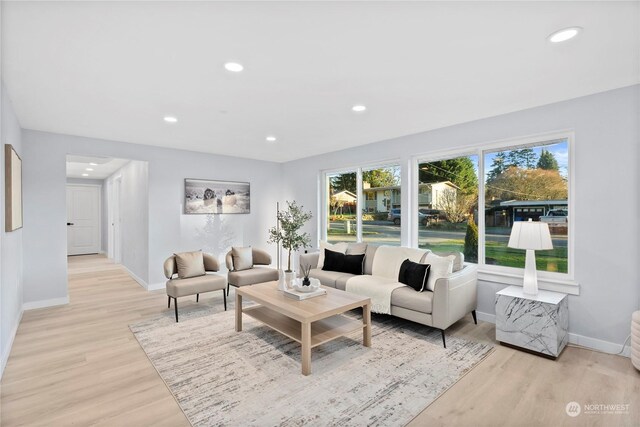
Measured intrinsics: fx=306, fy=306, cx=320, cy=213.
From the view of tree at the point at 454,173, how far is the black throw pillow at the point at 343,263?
1.53 m

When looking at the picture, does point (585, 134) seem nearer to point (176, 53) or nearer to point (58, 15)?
point (176, 53)

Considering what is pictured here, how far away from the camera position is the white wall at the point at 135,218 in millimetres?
5289

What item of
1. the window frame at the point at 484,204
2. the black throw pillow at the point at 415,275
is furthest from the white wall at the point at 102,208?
the black throw pillow at the point at 415,275

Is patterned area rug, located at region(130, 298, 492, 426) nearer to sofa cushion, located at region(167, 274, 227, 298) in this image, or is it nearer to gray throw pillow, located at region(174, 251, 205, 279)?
sofa cushion, located at region(167, 274, 227, 298)

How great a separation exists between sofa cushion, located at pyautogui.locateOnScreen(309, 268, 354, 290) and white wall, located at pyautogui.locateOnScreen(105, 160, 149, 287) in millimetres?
2995

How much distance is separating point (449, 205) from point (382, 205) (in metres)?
1.12

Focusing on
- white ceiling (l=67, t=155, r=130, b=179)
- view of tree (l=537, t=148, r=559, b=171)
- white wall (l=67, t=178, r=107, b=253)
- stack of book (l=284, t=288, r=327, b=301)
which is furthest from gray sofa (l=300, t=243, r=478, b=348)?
white wall (l=67, t=178, r=107, b=253)

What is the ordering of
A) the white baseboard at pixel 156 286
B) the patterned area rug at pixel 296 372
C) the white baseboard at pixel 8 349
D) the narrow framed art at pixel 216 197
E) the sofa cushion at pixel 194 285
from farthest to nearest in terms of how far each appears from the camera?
1. the narrow framed art at pixel 216 197
2. the white baseboard at pixel 156 286
3. the sofa cushion at pixel 194 285
4. the white baseboard at pixel 8 349
5. the patterned area rug at pixel 296 372

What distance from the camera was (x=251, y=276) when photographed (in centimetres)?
448

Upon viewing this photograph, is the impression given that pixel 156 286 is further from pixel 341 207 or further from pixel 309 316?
pixel 309 316

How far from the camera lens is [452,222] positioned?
4.24 m

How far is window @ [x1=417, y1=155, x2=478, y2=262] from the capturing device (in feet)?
13.2

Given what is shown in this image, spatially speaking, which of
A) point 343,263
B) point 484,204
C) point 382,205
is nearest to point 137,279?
point 343,263

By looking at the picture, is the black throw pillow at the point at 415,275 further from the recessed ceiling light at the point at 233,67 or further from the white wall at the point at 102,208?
the white wall at the point at 102,208
